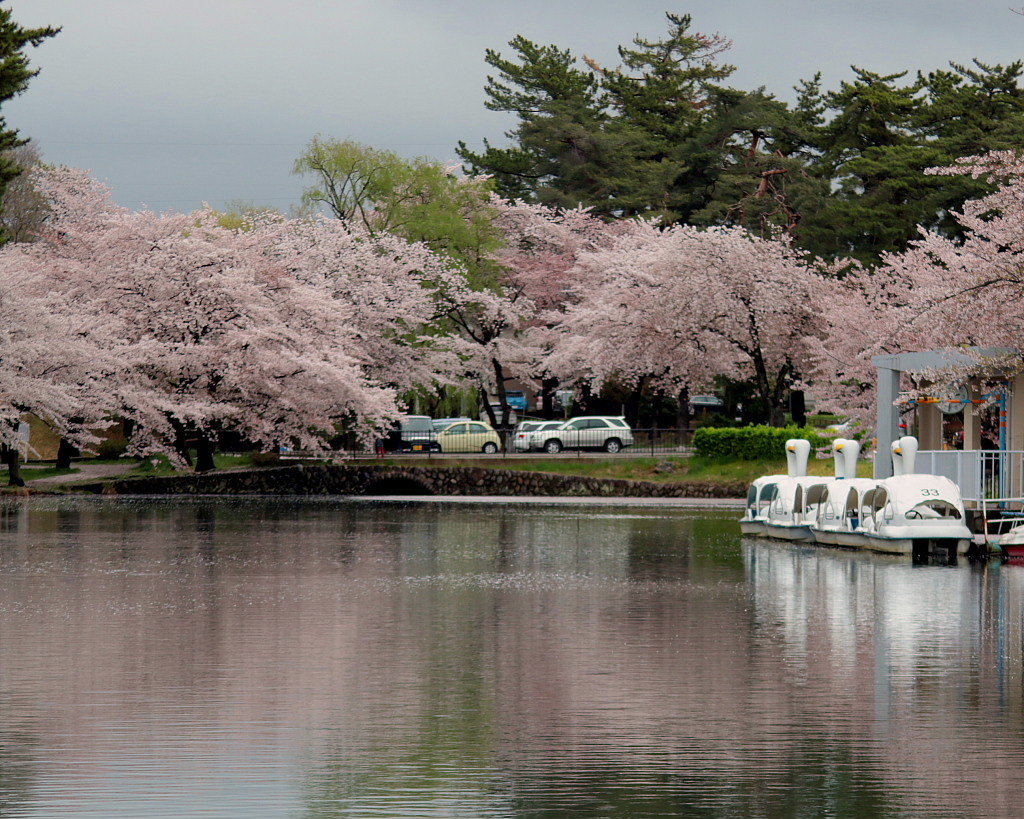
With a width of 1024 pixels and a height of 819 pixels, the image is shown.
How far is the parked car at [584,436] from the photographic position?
61219 millimetres

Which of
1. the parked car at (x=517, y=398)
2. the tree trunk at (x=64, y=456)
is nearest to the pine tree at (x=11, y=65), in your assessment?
the tree trunk at (x=64, y=456)

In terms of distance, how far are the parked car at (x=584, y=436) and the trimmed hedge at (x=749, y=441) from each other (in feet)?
29.4

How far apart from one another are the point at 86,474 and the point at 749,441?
990 inches

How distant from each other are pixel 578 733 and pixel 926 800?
265 centimetres

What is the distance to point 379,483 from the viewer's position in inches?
2159

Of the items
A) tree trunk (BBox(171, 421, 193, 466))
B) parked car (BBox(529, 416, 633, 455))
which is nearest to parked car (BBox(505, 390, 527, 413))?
parked car (BBox(529, 416, 633, 455))

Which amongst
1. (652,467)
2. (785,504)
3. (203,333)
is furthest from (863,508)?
(203,333)

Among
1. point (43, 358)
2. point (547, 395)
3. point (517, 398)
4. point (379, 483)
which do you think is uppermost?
point (517, 398)

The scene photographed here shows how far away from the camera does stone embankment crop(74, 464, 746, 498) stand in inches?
2063

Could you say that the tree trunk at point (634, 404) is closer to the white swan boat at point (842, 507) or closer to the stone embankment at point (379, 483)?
the stone embankment at point (379, 483)

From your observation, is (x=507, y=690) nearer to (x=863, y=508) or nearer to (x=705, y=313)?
(x=863, y=508)

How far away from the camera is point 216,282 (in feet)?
171

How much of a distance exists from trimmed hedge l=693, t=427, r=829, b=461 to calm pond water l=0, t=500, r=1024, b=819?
1028 inches

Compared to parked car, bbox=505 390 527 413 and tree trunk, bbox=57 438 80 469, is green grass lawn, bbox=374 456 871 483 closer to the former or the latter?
tree trunk, bbox=57 438 80 469
